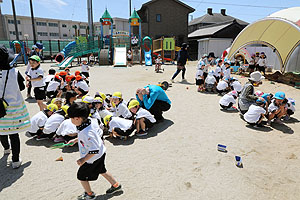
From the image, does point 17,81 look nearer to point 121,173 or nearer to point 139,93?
point 121,173

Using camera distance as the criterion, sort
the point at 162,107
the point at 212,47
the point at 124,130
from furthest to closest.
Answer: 1. the point at 212,47
2. the point at 162,107
3. the point at 124,130

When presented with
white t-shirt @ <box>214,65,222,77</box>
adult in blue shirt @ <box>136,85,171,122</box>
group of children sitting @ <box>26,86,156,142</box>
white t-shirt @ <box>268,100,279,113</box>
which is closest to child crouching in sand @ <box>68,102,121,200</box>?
group of children sitting @ <box>26,86,156,142</box>

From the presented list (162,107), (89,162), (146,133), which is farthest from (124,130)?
(89,162)

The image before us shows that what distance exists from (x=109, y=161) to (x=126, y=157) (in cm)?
33

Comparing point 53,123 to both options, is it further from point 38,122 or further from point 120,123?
point 120,123

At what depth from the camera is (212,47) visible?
2598cm

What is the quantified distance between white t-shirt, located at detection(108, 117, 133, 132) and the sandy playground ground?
0.34 metres

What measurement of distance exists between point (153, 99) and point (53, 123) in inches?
92.4

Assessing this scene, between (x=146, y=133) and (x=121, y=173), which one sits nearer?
(x=121, y=173)

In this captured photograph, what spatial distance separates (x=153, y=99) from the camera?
209 inches

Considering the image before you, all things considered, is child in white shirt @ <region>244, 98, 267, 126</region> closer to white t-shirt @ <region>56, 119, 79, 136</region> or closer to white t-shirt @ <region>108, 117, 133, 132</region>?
white t-shirt @ <region>108, 117, 133, 132</region>

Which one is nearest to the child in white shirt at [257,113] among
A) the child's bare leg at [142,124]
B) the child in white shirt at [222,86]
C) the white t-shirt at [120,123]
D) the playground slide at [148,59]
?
the child's bare leg at [142,124]

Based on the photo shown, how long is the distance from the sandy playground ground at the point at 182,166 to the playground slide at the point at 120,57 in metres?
14.2

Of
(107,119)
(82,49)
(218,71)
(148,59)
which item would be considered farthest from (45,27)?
(107,119)
